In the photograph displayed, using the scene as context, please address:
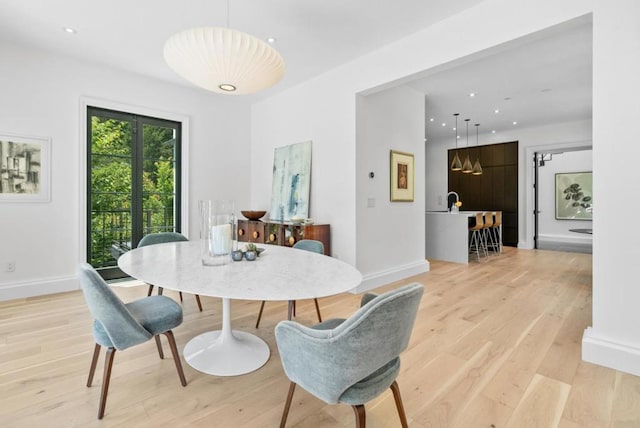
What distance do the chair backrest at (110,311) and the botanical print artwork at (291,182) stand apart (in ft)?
9.53

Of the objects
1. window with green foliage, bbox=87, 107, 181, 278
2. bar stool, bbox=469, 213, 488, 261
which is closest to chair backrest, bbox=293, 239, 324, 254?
window with green foliage, bbox=87, 107, 181, 278

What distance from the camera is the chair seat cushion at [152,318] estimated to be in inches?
66.3

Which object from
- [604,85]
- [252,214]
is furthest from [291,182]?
[604,85]

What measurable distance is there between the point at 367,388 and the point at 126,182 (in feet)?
13.9

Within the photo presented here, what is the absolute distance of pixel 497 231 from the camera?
714cm

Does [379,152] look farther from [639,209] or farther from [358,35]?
[639,209]

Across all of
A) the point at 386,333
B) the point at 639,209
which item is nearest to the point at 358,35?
the point at 639,209

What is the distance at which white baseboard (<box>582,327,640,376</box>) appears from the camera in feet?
6.62

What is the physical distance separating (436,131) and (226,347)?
23.1 feet

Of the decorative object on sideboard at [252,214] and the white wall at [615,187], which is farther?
the decorative object on sideboard at [252,214]

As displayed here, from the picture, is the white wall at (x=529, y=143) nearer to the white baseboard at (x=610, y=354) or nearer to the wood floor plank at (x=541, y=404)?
the white baseboard at (x=610, y=354)

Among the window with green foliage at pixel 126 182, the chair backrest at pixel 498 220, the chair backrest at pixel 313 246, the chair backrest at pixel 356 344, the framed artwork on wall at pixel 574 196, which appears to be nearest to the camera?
the chair backrest at pixel 356 344

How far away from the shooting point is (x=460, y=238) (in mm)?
5648

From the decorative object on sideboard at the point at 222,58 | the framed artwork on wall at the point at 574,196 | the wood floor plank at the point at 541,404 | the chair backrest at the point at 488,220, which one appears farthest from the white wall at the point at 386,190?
the framed artwork on wall at the point at 574,196
